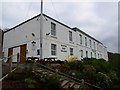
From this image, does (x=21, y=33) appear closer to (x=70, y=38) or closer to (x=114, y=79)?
(x=70, y=38)

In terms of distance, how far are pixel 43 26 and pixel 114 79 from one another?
10282 millimetres

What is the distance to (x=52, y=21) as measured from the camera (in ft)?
76.8

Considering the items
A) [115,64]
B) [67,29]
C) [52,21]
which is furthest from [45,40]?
[115,64]

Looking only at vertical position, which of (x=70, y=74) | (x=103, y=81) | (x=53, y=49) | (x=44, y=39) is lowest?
(x=103, y=81)

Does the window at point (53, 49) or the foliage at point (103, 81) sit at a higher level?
the window at point (53, 49)

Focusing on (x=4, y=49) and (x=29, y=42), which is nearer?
(x=29, y=42)

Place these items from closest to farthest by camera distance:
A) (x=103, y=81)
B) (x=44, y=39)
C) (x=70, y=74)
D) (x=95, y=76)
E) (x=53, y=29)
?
(x=103, y=81)
(x=95, y=76)
(x=70, y=74)
(x=44, y=39)
(x=53, y=29)

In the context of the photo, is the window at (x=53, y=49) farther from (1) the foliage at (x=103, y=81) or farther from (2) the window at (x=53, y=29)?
(1) the foliage at (x=103, y=81)

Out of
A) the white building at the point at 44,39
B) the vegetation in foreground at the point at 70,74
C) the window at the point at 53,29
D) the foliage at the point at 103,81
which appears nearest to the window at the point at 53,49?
the white building at the point at 44,39

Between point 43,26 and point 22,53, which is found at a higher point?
point 43,26

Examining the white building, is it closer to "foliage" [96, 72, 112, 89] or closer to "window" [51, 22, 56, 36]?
"window" [51, 22, 56, 36]

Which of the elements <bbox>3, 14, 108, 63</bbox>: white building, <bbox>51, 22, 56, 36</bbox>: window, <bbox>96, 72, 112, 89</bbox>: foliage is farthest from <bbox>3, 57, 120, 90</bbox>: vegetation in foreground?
<bbox>51, 22, 56, 36</bbox>: window

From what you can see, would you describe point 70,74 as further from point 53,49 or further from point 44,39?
point 53,49

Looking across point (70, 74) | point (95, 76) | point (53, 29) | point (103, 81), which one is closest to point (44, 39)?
point (53, 29)
